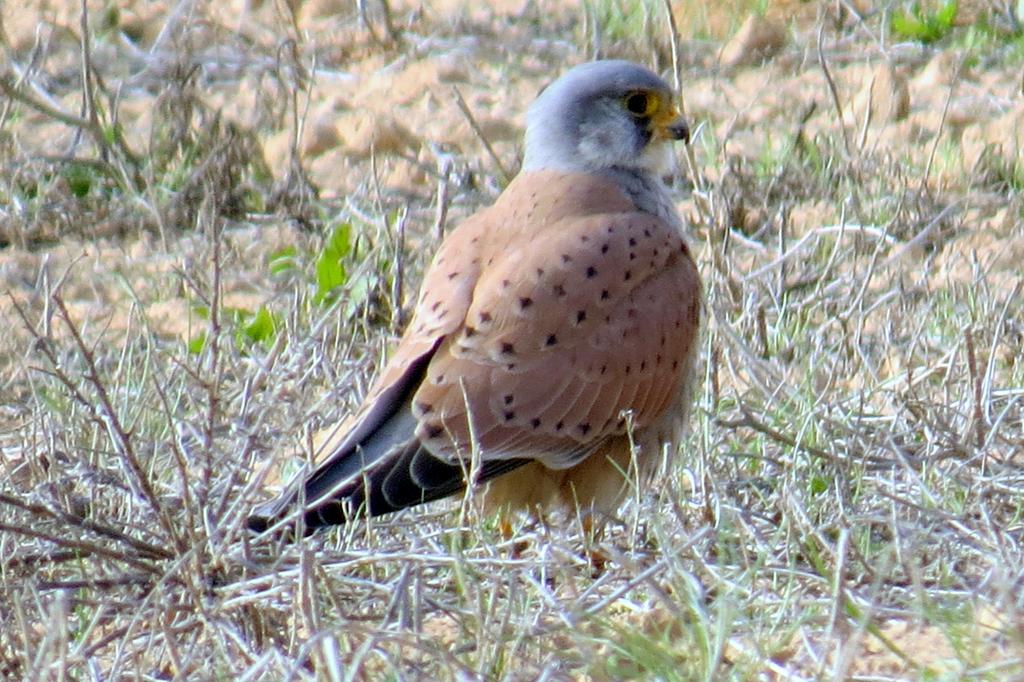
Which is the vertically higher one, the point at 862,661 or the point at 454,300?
the point at 454,300

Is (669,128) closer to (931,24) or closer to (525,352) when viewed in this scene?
(525,352)

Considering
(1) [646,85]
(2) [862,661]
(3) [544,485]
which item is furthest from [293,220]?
(2) [862,661]

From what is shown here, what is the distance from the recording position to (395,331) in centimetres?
488

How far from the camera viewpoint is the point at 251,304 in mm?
5859

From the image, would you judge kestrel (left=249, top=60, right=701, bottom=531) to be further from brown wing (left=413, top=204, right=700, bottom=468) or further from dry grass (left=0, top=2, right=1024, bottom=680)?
dry grass (left=0, top=2, right=1024, bottom=680)

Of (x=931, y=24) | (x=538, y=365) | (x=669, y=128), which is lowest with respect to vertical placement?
(x=931, y=24)

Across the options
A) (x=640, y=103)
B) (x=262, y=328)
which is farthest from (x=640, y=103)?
(x=262, y=328)

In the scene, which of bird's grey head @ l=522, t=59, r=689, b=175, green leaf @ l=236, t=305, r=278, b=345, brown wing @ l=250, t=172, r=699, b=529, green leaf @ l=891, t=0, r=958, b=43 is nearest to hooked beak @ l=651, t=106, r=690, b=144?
bird's grey head @ l=522, t=59, r=689, b=175

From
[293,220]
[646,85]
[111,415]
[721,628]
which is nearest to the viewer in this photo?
[721,628]

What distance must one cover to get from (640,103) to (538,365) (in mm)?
968

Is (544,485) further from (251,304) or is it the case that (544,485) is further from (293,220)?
(293,220)

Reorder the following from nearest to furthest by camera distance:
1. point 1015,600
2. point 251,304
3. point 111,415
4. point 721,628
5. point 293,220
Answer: point 721,628 < point 1015,600 < point 111,415 < point 251,304 < point 293,220

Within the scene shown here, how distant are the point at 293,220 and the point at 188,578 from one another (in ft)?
10.5

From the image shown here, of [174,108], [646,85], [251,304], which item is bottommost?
[251,304]
